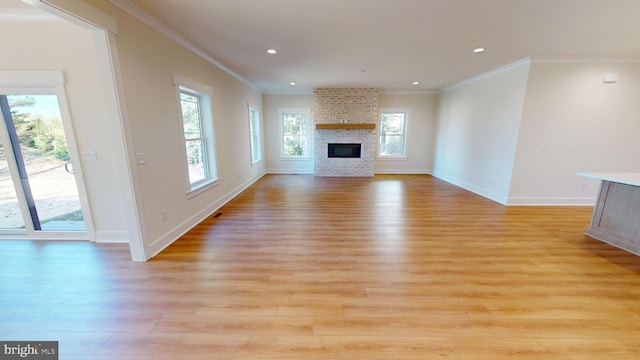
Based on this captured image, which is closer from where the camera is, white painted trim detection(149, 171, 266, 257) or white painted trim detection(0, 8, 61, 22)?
white painted trim detection(0, 8, 61, 22)

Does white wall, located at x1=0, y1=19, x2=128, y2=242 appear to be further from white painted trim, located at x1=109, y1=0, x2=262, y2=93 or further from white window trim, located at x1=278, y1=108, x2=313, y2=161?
white window trim, located at x1=278, y1=108, x2=313, y2=161

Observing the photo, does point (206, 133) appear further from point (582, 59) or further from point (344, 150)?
point (582, 59)

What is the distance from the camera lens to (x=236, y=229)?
138 inches

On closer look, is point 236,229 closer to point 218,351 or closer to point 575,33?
point 218,351

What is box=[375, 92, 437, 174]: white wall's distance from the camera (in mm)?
7602

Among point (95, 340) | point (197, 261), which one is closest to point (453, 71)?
point (197, 261)

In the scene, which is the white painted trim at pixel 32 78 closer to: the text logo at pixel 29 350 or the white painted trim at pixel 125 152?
the white painted trim at pixel 125 152

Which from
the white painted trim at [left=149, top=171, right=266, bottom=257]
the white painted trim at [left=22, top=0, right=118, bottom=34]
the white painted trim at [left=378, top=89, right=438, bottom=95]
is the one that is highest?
the white painted trim at [left=378, top=89, right=438, bottom=95]

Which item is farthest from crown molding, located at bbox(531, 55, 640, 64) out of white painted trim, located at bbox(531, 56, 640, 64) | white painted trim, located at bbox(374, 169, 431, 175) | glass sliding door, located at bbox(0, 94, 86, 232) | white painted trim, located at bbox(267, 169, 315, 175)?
glass sliding door, located at bbox(0, 94, 86, 232)

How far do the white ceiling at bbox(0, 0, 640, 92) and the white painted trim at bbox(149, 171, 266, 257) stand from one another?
250cm

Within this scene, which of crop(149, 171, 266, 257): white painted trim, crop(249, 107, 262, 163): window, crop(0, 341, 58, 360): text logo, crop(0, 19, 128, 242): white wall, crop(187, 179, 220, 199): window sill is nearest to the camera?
crop(0, 341, 58, 360): text logo

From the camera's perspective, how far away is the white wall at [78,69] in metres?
2.62

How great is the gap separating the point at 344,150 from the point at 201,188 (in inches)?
188

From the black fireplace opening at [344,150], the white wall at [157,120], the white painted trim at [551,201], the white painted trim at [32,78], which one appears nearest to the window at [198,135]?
the white wall at [157,120]
